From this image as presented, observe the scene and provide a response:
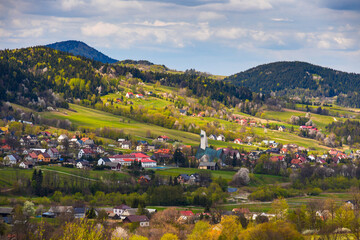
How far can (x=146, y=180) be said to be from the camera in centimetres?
8431

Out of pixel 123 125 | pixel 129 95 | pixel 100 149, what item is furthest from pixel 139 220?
pixel 129 95

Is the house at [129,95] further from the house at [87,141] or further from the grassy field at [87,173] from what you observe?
the grassy field at [87,173]

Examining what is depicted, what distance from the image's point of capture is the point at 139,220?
2484 inches

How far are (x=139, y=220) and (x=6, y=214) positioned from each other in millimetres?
15157

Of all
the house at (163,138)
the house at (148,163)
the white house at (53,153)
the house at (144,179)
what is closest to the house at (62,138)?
the white house at (53,153)

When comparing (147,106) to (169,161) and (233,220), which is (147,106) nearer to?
(169,161)

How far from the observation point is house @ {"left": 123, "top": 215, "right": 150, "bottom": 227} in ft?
205

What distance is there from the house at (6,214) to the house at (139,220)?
513 inches

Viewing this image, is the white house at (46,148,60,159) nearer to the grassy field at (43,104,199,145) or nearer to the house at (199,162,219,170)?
the house at (199,162,219,170)

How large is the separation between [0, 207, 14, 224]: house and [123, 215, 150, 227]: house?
42.7 feet

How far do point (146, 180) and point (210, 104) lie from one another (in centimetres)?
11057

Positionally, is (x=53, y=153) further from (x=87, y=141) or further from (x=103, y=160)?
(x=87, y=141)

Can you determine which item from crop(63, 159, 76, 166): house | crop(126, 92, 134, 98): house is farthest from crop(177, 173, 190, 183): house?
crop(126, 92, 134, 98): house

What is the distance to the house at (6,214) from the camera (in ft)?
187
